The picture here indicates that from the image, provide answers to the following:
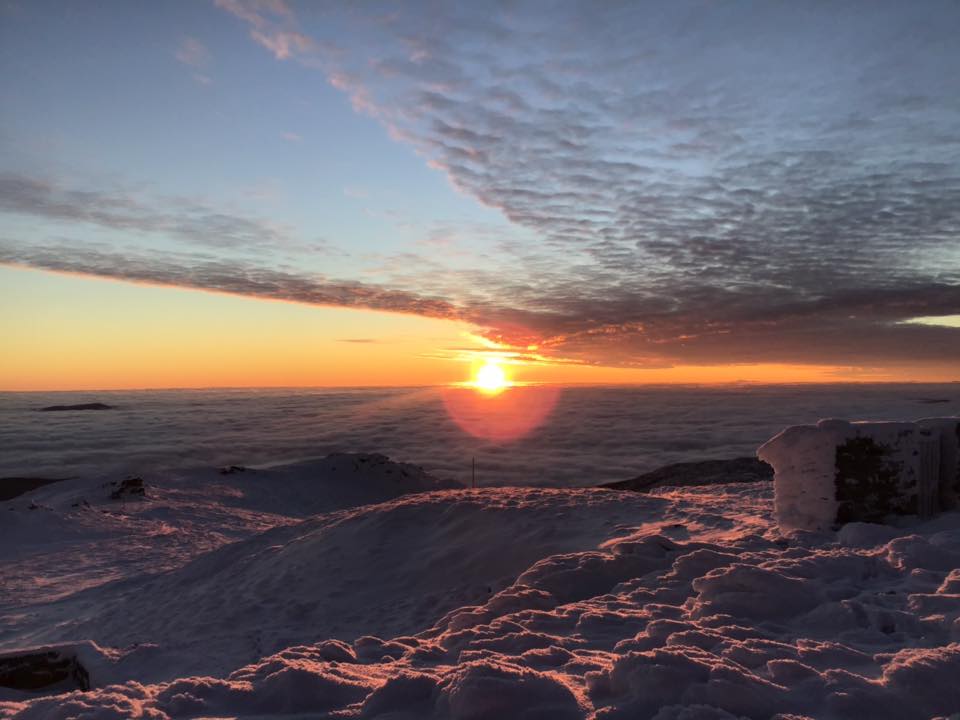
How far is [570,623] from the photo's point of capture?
507cm

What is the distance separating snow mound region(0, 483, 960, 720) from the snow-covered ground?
0.02m

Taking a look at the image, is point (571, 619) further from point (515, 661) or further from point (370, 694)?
point (370, 694)

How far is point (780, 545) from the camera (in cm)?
742

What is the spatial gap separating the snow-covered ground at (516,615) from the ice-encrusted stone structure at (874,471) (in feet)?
1.39

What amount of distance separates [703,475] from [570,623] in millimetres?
16894

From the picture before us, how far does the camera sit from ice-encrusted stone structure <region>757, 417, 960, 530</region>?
27.0 ft

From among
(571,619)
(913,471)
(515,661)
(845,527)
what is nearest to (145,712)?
(515,661)

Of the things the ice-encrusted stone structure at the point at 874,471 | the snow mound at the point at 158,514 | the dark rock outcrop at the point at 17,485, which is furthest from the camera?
the dark rock outcrop at the point at 17,485

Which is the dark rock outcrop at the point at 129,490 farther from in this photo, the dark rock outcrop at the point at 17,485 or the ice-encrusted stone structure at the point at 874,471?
the ice-encrusted stone structure at the point at 874,471

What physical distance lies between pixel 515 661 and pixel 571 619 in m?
1.30

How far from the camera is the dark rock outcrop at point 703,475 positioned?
1895cm

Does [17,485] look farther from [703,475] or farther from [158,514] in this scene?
[703,475]

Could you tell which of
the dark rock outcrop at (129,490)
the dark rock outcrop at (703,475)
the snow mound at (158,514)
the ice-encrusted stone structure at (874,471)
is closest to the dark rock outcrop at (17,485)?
the snow mound at (158,514)

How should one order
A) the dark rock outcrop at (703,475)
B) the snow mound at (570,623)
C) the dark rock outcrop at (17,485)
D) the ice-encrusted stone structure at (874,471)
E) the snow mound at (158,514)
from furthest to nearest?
the dark rock outcrop at (17,485), the dark rock outcrop at (703,475), the snow mound at (158,514), the ice-encrusted stone structure at (874,471), the snow mound at (570,623)
